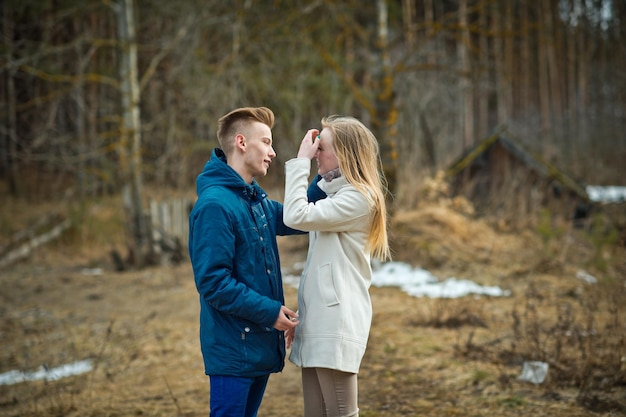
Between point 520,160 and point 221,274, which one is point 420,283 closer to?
point 520,160

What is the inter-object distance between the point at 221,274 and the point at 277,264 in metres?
0.39

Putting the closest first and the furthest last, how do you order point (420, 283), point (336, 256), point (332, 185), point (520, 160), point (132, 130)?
point (336, 256), point (332, 185), point (420, 283), point (132, 130), point (520, 160)

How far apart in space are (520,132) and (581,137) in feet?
9.04

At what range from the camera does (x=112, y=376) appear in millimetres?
4816

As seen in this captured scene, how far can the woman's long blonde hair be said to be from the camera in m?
2.54

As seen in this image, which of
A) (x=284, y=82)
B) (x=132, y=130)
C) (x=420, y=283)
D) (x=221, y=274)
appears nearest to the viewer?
(x=221, y=274)

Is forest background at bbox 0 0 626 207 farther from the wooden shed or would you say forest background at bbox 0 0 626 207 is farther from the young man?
the young man

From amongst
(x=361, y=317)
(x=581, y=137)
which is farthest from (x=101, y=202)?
(x=581, y=137)

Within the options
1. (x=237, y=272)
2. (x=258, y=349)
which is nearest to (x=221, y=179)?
(x=237, y=272)

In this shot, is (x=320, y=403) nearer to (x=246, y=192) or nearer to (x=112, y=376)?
(x=246, y=192)

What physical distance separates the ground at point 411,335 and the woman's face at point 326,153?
180 cm

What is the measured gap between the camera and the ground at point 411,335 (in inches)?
157

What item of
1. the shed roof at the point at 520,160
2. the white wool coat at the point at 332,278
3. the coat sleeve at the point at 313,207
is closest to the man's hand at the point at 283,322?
the white wool coat at the point at 332,278

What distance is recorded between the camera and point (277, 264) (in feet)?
8.63
